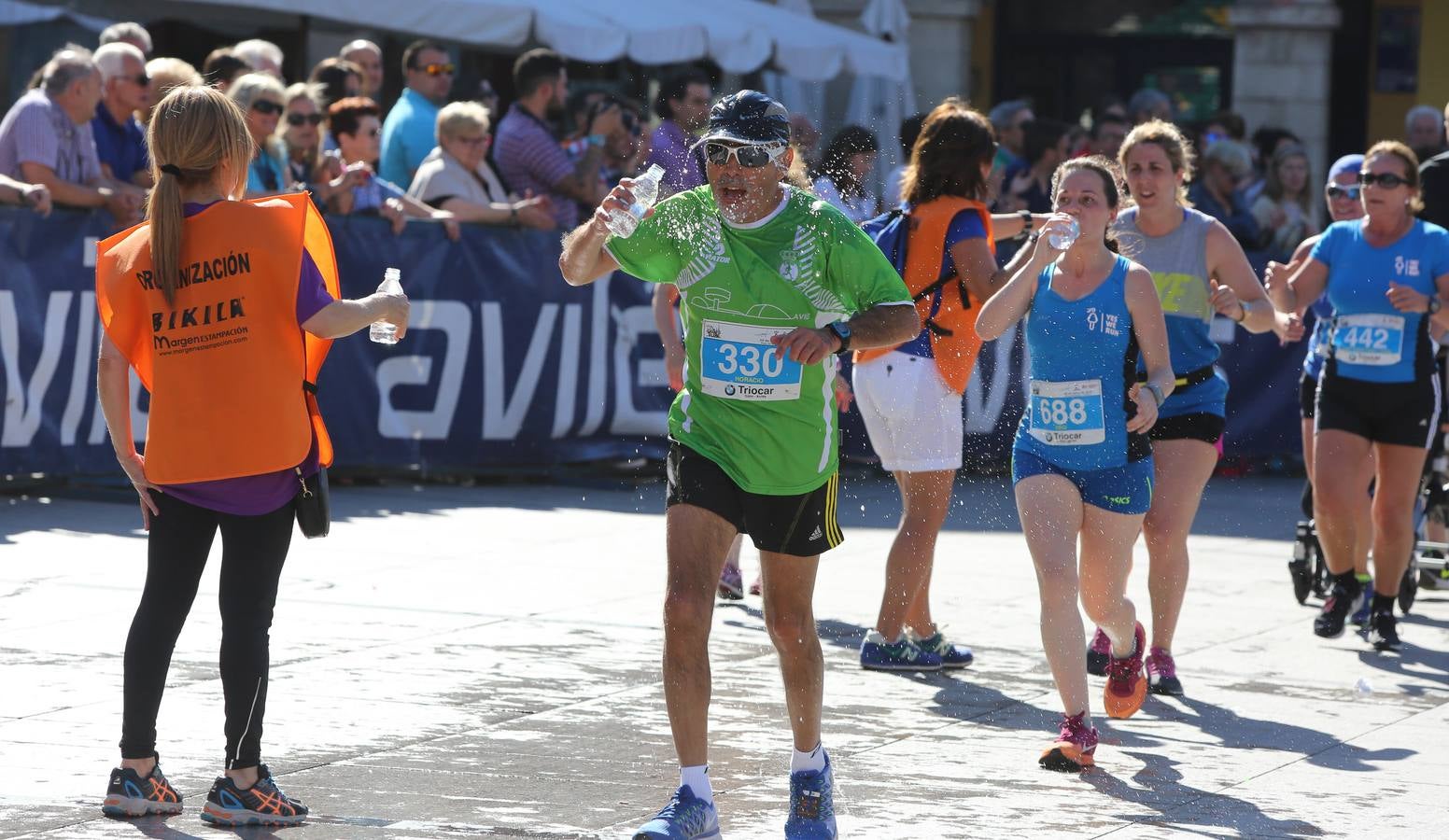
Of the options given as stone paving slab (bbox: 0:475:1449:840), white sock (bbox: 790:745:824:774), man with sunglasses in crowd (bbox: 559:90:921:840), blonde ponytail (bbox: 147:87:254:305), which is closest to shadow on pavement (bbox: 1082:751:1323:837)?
stone paving slab (bbox: 0:475:1449:840)

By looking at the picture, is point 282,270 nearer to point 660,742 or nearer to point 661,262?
point 661,262

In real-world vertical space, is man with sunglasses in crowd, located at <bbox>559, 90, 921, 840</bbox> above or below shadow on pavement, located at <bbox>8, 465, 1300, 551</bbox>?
above

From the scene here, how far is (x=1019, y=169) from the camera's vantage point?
16.1m

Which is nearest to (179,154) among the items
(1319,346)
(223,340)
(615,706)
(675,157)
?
(223,340)

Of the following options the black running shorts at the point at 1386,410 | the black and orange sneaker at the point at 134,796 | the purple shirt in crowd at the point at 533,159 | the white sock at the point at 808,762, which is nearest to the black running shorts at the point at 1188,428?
the black running shorts at the point at 1386,410

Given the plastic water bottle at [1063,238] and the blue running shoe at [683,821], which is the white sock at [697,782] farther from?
the plastic water bottle at [1063,238]

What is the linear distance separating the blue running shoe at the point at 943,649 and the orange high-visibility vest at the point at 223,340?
307 centimetres

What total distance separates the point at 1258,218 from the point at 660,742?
11.3 m

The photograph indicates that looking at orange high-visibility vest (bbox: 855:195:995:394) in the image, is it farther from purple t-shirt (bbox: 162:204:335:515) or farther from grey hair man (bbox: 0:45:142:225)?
grey hair man (bbox: 0:45:142:225)

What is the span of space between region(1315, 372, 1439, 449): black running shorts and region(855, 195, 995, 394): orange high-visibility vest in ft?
6.16

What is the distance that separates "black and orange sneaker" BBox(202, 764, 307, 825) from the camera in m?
5.46

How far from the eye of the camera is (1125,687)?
7.18 metres

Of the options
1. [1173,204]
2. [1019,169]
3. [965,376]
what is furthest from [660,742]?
[1019,169]

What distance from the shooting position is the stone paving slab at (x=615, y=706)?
5855 millimetres
